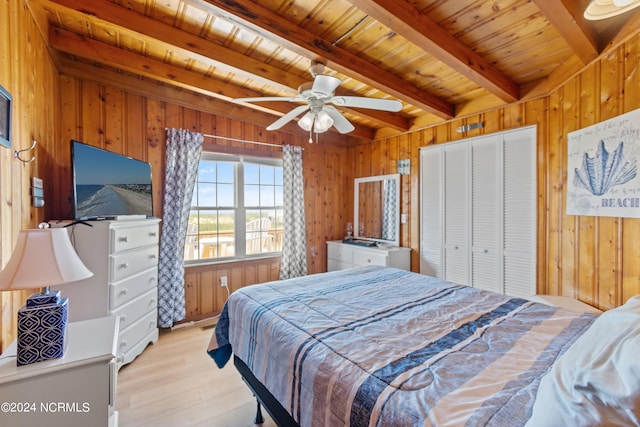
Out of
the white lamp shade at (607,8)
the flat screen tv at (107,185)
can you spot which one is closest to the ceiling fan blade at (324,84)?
the white lamp shade at (607,8)

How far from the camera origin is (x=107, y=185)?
7.75 feet

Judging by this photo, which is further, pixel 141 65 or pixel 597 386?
pixel 141 65

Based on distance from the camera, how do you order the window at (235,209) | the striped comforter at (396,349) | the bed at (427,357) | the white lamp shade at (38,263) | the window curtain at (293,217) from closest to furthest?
the bed at (427,357) < the striped comforter at (396,349) < the white lamp shade at (38,263) < the window at (235,209) < the window curtain at (293,217)

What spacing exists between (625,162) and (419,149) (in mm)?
2111

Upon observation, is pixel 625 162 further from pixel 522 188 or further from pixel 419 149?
pixel 419 149

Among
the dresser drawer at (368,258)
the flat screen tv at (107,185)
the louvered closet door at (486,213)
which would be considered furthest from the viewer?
the dresser drawer at (368,258)

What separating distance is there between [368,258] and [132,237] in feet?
9.01

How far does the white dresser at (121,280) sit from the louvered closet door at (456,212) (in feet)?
10.9

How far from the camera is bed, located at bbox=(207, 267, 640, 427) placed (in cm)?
74

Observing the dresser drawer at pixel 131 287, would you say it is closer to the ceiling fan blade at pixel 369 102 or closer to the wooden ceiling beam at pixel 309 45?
the wooden ceiling beam at pixel 309 45

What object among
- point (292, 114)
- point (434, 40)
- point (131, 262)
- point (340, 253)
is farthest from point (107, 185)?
point (340, 253)

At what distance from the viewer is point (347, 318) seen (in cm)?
152

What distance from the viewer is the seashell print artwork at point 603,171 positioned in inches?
74.6

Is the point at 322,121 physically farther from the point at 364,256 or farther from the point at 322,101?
the point at 364,256
